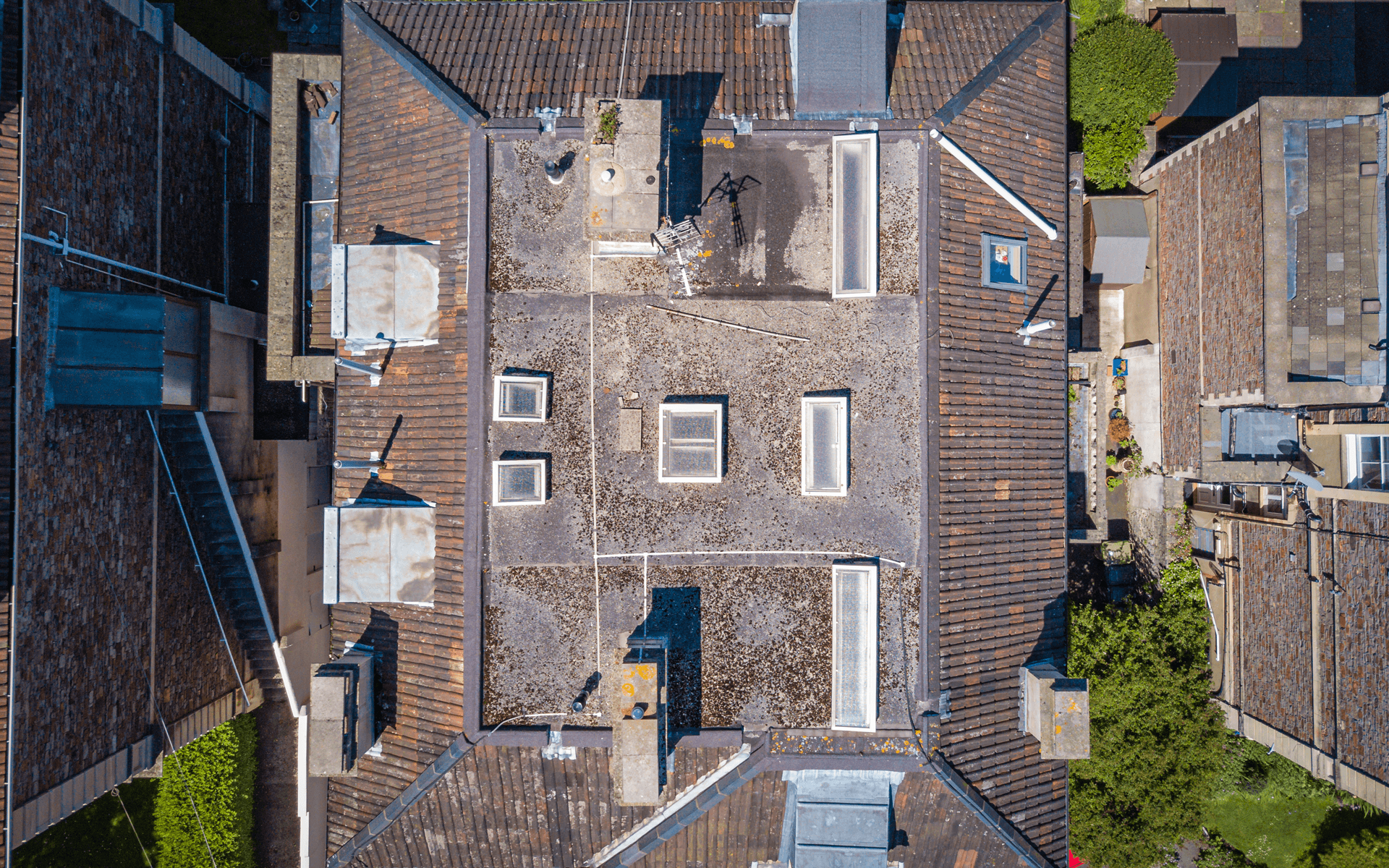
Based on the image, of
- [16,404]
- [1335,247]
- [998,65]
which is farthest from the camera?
[1335,247]

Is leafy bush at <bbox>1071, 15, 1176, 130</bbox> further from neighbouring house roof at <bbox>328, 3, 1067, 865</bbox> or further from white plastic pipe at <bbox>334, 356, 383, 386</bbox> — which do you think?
white plastic pipe at <bbox>334, 356, 383, 386</bbox>

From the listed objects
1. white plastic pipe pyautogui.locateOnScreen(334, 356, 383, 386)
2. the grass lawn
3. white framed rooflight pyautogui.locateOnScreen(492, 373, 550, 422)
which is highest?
white plastic pipe pyautogui.locateOnScreen(334, 356, 383, 386)

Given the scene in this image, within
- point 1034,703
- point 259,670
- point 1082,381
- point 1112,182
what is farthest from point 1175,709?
point 259,670

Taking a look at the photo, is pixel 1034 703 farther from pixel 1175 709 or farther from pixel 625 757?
pixel 625 757

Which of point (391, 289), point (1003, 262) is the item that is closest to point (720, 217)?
point (1003, 262)

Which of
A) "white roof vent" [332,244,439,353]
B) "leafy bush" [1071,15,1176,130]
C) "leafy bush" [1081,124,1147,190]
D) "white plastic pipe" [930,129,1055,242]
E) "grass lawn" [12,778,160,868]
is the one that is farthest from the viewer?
"leafy bush" [1081,124,1147,190]

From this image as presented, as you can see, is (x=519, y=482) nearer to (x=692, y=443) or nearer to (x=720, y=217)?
(x=692, y=443)

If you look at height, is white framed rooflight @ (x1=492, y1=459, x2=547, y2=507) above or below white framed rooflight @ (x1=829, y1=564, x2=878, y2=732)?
above

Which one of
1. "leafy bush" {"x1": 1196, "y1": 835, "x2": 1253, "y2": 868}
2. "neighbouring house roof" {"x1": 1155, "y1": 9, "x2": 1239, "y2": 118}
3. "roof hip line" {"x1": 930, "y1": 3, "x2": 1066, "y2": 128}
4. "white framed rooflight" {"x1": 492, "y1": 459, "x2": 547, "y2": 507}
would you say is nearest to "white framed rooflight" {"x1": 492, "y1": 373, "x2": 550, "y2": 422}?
"white framed rooflight" {"x1": 492, "y1": 459, "x2": 547, "y2": 507}
